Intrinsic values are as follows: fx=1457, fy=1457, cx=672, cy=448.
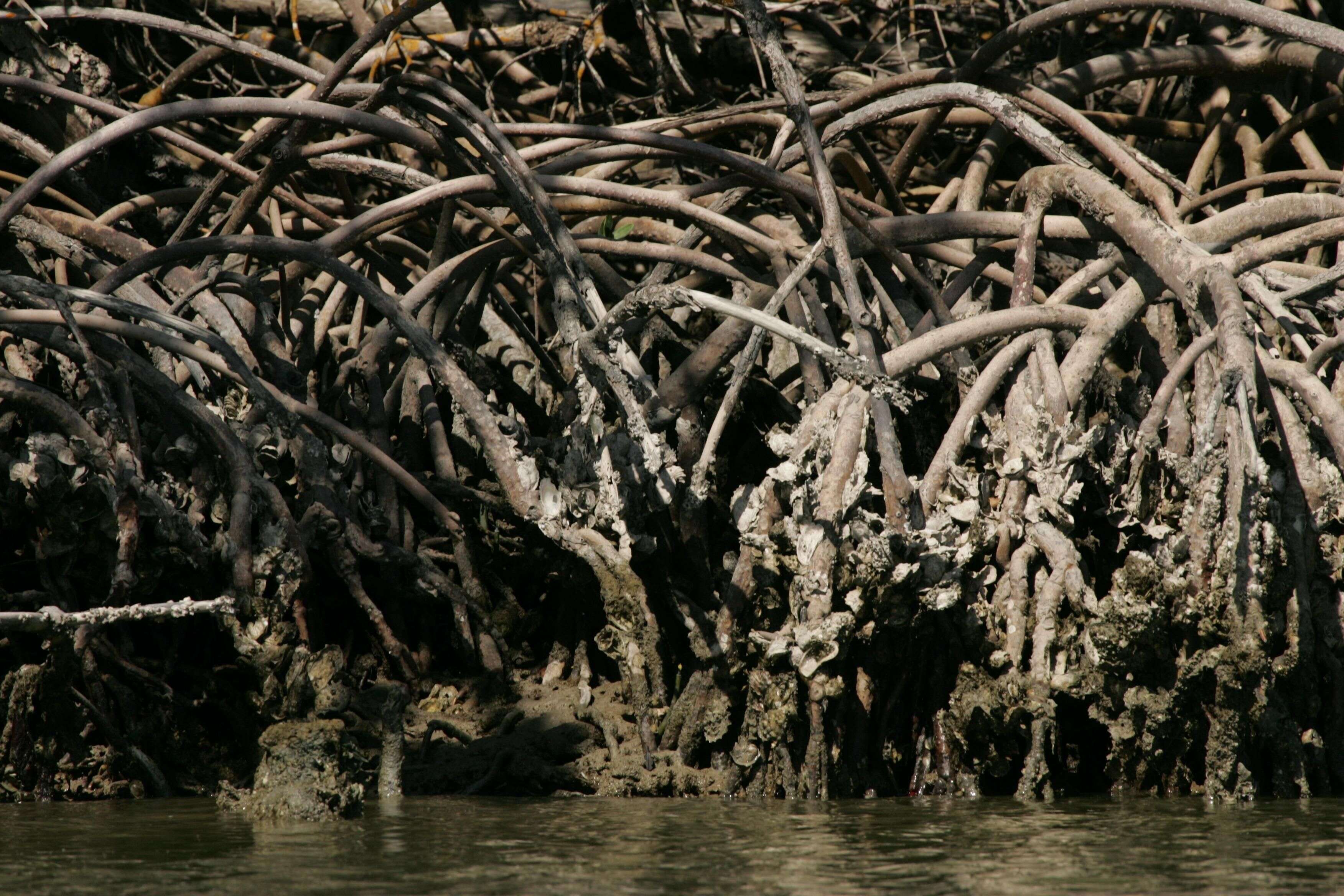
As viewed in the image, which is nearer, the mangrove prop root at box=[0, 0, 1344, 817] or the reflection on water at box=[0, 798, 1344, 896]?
the reflection on water at box=[0, 798, 1344, 896]

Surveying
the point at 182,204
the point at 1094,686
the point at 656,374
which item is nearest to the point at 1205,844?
the point at 1094,686

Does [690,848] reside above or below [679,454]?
below

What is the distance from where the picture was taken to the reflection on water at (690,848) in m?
2.65

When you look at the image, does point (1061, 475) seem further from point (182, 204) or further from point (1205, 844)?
point (182, 204)

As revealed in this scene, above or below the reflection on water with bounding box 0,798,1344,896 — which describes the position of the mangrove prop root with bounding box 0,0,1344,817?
above

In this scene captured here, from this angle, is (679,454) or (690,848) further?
(679,454)

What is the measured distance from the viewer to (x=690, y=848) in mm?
3037

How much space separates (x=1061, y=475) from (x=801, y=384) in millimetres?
1120

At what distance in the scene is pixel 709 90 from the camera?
6.61m

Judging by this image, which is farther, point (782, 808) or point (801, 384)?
point (801, 384)

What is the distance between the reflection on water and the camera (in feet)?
8.69

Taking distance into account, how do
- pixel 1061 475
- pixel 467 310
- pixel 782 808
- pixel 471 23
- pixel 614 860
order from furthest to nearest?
1. pixel 471 23
2. pixel 467 310
3. pixel 1061 475
4. pixel 782 808
5. pixel 614 860

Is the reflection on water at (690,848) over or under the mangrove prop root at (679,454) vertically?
under

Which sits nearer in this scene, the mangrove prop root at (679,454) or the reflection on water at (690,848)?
the reflection on water at (690,848)
